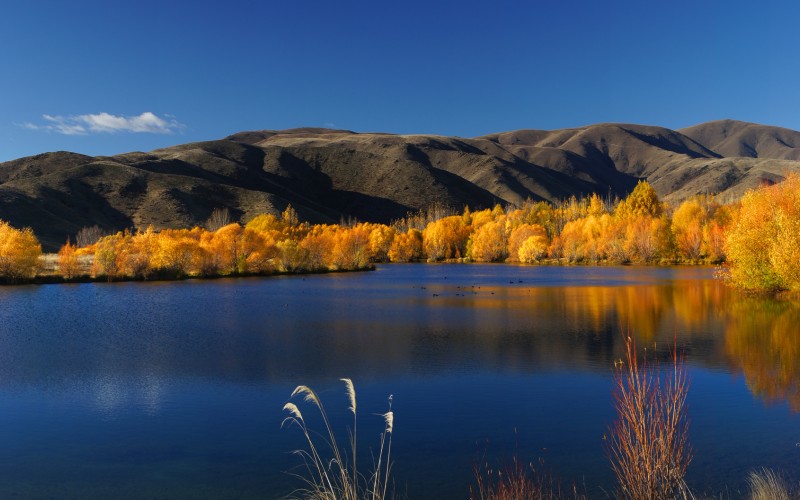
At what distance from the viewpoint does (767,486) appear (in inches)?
418

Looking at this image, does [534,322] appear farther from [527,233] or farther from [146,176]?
[146,176]

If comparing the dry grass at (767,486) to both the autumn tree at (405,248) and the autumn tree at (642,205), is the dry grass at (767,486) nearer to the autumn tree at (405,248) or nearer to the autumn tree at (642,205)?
the autumn tree at (642,205)

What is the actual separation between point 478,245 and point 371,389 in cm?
12731

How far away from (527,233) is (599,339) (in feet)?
366

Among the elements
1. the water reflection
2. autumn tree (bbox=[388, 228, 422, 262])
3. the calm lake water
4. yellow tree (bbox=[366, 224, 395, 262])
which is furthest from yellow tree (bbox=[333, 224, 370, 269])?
the water reflection

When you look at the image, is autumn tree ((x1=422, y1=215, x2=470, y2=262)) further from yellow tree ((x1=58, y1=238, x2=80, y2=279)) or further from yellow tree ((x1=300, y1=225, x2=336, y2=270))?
yellow tree ((x1=58, y1=238, x2=80, y2=279))

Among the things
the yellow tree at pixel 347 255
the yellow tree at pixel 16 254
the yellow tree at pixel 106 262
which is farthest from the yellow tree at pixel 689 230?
the yellow tree at pixel 16 254

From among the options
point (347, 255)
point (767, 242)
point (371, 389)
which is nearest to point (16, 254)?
point (347, 255)

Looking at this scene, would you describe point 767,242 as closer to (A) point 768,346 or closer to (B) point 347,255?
(A) point 768,346

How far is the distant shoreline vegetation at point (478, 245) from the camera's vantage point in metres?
47.8

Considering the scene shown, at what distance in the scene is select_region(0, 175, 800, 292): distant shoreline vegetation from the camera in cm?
4775

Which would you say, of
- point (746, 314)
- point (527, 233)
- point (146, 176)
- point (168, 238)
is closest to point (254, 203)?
point (146, 176)

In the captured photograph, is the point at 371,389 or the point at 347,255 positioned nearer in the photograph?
the point at 371,389

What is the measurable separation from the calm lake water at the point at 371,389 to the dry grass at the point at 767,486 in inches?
16.2
